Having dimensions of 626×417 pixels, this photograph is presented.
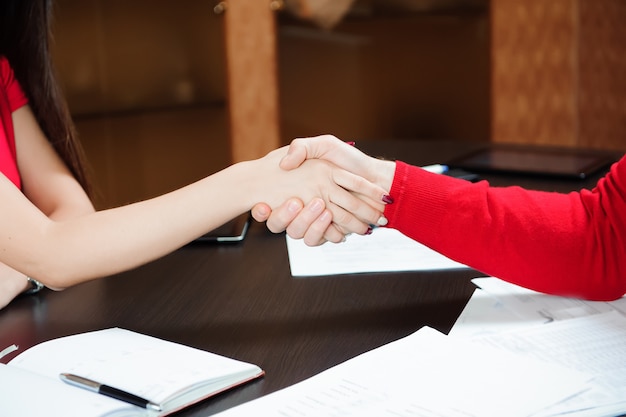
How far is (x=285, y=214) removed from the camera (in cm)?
108

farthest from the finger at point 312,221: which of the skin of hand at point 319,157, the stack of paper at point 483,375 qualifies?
the stack of paper at point 483,375

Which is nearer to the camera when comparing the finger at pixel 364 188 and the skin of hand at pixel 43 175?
the finger at pixel 364 188

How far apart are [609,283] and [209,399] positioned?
20.0 inches

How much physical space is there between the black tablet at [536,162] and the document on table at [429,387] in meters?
0.82

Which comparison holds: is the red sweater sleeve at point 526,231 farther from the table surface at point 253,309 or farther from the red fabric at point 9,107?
the red fabric at point 9,107

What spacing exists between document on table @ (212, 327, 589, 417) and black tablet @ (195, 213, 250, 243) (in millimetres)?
489

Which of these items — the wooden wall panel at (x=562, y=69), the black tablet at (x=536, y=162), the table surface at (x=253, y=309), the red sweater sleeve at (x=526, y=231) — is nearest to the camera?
the table surface at (x=253, y=309)

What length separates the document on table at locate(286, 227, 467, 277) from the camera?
3.58ft

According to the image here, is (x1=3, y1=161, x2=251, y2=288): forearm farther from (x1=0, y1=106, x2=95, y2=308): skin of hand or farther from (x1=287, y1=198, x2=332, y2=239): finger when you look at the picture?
(x1=0, y1=106, x2=95, y2=308): skin of hand

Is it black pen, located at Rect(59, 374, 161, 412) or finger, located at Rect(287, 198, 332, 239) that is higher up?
finger, located at Rect(287, 198, 332, 239)

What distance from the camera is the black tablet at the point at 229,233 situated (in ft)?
4.06

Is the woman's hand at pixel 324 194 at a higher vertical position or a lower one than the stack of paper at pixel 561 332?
higher

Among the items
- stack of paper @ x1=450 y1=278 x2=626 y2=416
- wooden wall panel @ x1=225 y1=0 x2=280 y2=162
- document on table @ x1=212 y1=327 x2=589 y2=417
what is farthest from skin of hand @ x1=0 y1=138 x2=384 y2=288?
wooden wall panel @ x1=225 y1=0 x2=280 y2=162

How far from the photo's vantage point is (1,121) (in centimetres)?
135
